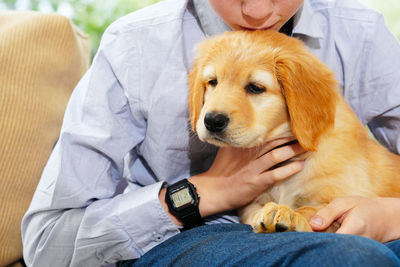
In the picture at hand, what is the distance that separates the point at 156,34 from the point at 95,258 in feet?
2.17

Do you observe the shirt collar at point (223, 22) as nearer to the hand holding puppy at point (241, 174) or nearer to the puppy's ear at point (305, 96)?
the puppy's ear at point (305, 96)

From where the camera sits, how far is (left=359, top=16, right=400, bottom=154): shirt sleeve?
1382mm

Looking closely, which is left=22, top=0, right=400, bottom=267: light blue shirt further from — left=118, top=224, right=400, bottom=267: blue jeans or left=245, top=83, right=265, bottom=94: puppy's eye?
left=245, top=83, right=265, bottom=94: puppy's eye

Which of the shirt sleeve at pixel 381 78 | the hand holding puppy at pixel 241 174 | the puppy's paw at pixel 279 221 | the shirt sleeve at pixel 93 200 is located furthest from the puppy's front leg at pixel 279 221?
the shirt sleeve at pixel 381 78

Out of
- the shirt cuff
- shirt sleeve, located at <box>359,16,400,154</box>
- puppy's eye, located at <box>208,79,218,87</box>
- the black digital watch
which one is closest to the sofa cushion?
the shirt cuff

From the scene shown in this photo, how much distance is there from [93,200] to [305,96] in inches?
26.7

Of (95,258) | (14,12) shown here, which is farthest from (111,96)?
(14,12)

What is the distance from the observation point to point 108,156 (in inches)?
51.5

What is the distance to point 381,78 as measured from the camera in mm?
1393

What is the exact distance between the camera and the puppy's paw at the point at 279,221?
3.46 feet

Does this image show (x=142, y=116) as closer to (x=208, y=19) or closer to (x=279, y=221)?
(x=208, y=19)

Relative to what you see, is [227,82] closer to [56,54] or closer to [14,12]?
[56,54]

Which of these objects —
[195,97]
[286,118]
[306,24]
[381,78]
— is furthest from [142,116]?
[381,78]

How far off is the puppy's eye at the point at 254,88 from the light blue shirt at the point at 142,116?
218 millimetres
